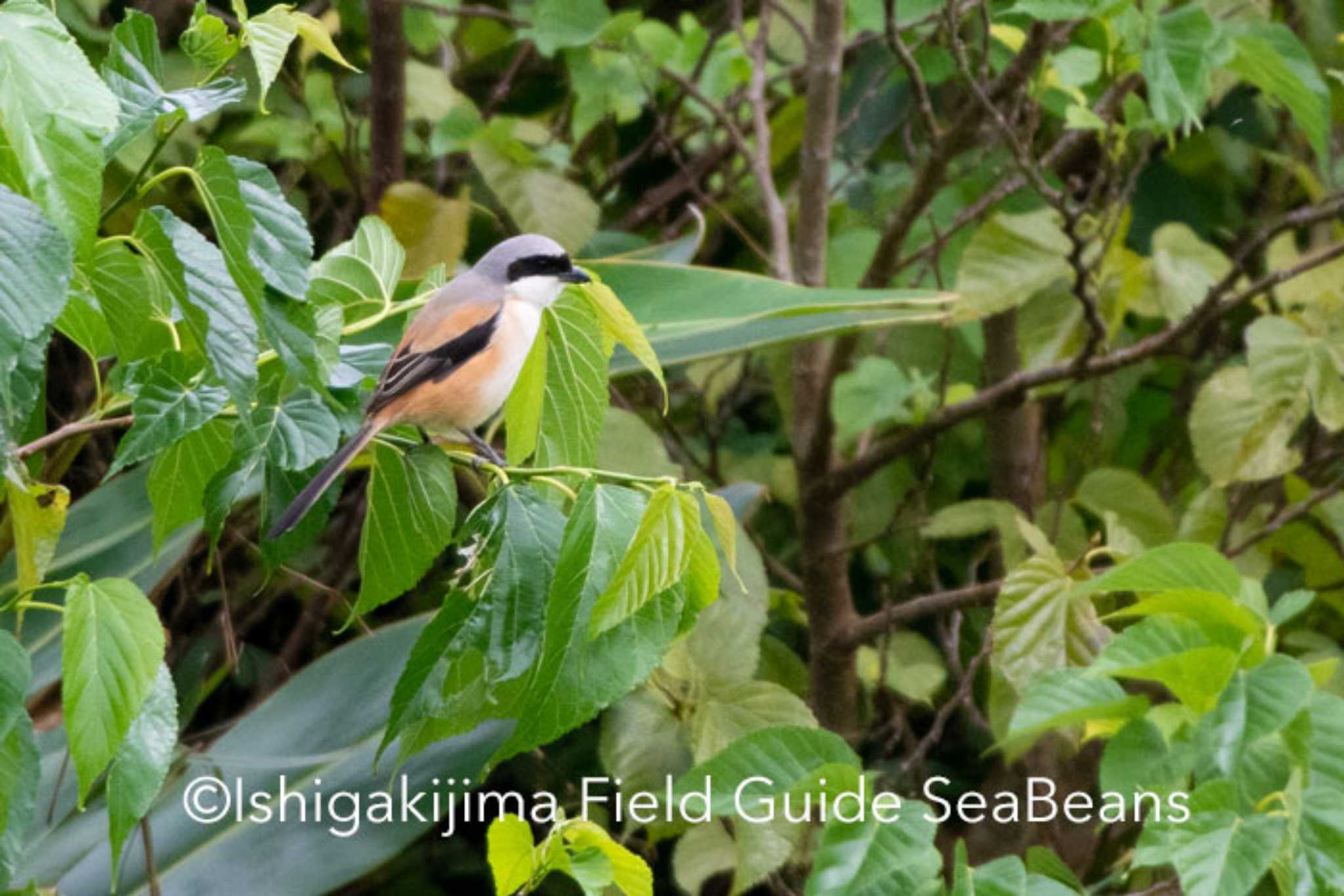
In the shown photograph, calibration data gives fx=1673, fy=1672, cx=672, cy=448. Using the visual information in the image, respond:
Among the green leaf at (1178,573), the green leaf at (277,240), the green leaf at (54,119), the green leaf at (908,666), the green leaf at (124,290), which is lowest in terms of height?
the green leaf at (908,666)

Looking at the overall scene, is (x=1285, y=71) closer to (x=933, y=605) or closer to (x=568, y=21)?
(x=933, y=605)

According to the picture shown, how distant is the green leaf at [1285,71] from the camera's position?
7.10ft

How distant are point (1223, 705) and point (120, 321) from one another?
0.84m

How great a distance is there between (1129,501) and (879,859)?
4.86ft

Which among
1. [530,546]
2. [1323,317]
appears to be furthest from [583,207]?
[530,546]

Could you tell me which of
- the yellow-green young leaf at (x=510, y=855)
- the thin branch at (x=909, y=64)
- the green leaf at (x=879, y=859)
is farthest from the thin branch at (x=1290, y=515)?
the yellow-green young leaf at (x=510, y=855)

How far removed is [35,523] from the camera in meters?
1.24

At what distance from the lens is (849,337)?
102 inches

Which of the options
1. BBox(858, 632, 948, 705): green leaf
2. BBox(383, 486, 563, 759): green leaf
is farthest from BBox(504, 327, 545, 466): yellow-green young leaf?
BBox(858, 632, 948, 705): green leaf

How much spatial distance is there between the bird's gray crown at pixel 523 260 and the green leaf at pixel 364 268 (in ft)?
0.78

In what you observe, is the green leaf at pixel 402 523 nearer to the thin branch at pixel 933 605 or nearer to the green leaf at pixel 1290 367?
the thin branch at pixel 933 605

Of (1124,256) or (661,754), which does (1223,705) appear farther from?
(1124,256)

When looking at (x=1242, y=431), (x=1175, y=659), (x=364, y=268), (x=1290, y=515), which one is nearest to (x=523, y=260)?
(x=364, y=268)

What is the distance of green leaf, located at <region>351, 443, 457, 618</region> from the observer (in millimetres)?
1246
